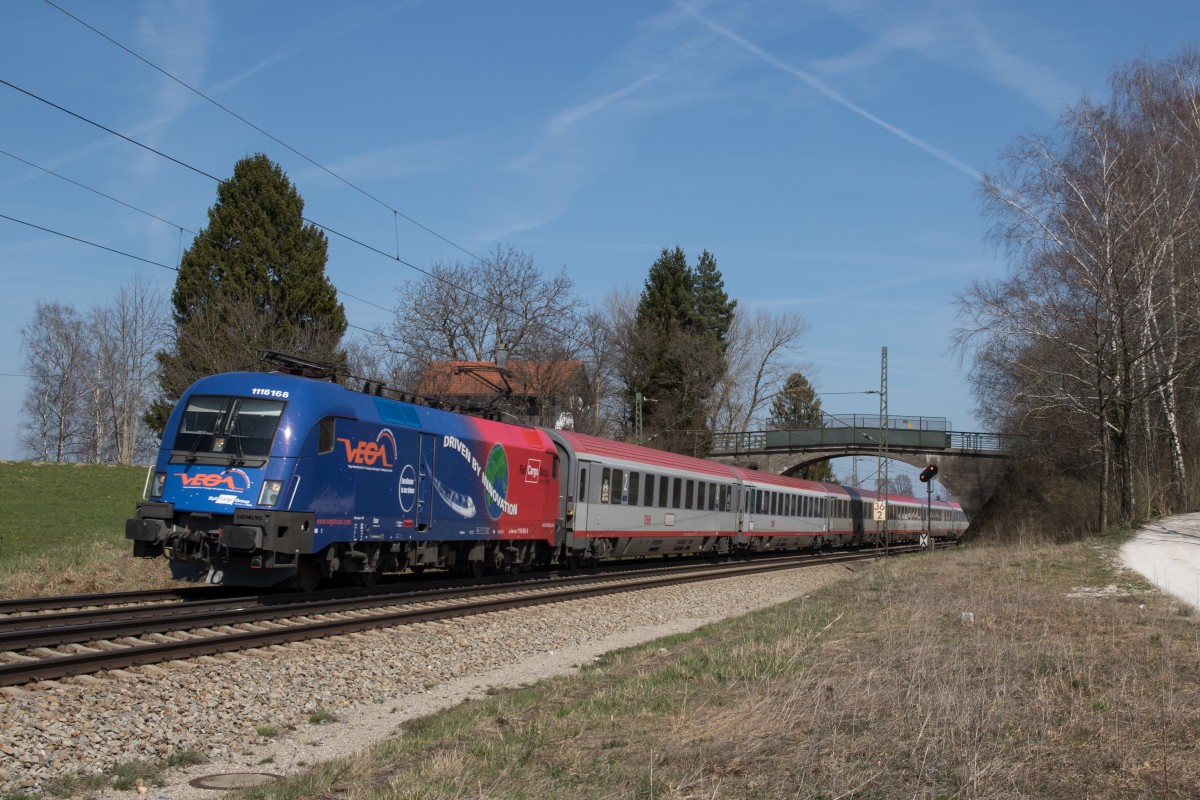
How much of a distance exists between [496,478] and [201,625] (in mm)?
8616

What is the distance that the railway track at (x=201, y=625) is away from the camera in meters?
9.24

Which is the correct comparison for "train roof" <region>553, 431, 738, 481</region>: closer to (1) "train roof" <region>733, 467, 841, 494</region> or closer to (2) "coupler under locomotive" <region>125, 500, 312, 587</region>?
(1) "train roof" <region>733, 467, 841, 494</region>

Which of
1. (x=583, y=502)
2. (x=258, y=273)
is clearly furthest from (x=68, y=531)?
(x=258, y=273)

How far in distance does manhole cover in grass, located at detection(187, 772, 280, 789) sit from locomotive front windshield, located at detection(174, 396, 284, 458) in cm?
710

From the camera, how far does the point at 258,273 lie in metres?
40.7

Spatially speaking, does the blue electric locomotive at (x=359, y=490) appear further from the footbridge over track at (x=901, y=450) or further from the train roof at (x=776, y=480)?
the footbridge over track at (x=901, y=450)

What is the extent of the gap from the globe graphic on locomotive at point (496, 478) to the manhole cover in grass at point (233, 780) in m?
12.2

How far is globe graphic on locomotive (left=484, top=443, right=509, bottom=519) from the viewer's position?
19.4 metres

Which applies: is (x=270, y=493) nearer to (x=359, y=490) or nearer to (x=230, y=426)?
(x=230, y=426)

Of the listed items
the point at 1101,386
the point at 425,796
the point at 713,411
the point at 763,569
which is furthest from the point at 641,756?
the point at 713,411

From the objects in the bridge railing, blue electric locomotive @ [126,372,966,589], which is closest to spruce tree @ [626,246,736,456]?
the bridge railing

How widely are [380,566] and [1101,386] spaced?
20.8 metres

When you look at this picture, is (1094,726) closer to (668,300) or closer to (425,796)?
(425,796)

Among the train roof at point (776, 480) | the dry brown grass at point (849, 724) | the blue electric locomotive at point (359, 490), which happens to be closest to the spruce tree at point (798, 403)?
the train roof at point (776, 480)
